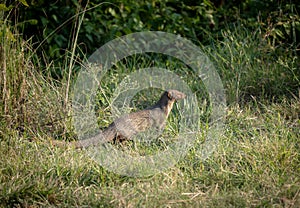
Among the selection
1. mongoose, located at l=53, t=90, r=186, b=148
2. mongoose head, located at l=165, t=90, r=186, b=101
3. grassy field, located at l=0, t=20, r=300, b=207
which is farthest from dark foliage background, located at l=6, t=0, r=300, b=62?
mongoose, located at l=53, t=90, r=186, b=148

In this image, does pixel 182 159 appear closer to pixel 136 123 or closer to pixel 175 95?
pixel 136 123

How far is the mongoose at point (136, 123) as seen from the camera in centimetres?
561

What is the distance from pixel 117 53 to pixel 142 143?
7.57 ft

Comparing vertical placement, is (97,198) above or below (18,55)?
below

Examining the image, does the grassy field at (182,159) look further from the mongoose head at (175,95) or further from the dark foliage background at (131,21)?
the dark foliage background at (131,21)

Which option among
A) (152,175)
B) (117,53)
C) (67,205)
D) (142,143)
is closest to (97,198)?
(67,205)

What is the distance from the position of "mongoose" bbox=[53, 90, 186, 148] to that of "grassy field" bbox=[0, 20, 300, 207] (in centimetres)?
18

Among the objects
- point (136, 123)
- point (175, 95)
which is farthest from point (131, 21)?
point (136, 123)

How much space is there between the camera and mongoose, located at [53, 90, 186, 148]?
18.4 ft

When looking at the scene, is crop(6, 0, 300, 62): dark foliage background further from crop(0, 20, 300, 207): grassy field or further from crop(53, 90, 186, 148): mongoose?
crop(53, 90, 186, 148): mongoose

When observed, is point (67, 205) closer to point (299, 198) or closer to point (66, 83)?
point (299, 198)

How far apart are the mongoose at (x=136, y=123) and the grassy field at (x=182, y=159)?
18cm

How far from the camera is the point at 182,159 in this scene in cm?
504

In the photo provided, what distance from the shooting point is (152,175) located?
15.6 ft
